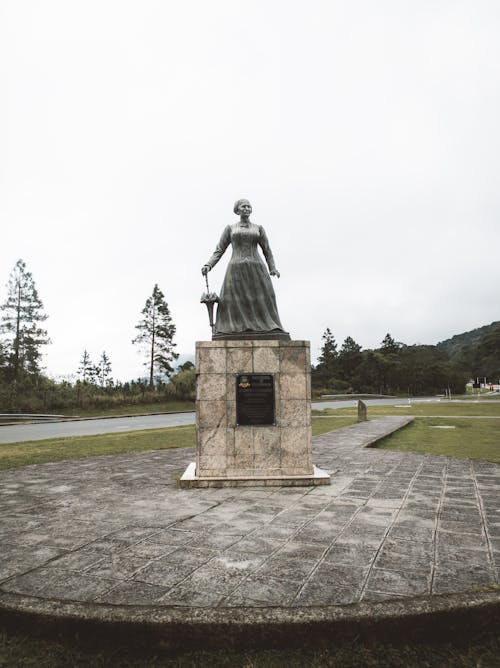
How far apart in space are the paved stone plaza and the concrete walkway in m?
0.01

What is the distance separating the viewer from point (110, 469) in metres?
7.82

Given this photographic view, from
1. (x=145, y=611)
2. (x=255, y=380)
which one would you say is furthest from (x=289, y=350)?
(x=145, y=611)

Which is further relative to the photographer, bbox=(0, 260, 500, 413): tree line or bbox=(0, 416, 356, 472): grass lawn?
bbox=(0, 260, 500, 413): tree line

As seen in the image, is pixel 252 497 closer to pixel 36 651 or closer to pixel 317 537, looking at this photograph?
pixel 317 537

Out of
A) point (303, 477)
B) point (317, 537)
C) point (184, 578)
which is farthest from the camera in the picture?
point (303, 477)

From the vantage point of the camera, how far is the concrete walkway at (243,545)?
2.84m

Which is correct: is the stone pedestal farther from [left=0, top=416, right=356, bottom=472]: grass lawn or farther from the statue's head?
[left=0, top=416, right=356, bottom=472]: grass lawn

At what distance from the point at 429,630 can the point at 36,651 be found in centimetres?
229

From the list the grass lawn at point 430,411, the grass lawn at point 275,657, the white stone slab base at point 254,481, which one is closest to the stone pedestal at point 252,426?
the white stone slab base at point 254,481

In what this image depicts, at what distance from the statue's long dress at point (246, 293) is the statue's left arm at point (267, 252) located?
0.06 feet

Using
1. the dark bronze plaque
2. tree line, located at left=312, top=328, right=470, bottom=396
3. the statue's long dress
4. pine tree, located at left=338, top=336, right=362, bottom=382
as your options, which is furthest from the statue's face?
pine tree, located at left=338, top=336, right=362, bottom=382

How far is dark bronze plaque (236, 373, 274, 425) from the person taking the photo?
644cm

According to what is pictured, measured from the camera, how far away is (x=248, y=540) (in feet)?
13.0

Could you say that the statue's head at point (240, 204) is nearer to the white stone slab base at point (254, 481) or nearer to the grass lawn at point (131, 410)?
the white stone slab base at point (254, 481)
